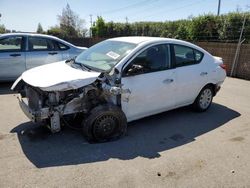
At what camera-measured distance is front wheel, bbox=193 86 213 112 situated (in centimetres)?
594

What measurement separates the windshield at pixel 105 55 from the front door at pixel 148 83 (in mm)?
270

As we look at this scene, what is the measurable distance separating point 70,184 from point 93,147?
39.1 inches

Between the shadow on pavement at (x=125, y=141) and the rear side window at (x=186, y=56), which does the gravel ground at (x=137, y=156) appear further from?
the rear side window at (x=186, y=56)

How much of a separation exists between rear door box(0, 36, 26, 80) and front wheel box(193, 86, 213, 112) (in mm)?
4942

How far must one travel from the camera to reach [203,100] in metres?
6.06

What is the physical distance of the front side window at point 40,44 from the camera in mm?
7926

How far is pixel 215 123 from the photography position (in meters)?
5.48

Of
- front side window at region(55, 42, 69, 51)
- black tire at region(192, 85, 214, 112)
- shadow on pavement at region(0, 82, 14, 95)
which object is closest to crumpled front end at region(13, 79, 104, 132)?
black tire at region(192, 85, 214, 112)

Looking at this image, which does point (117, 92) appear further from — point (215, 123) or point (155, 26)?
point (155, 26)

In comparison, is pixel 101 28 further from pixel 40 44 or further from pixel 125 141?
pixel 125 141

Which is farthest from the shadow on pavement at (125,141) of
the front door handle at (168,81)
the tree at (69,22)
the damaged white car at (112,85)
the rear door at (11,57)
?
the tree at (69,22)

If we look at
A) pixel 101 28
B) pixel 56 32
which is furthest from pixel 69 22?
pixel 101 28

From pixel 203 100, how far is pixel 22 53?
5141 mm

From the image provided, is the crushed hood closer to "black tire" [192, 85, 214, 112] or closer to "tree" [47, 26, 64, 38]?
"black tire" [192, 85, 214, 112]
